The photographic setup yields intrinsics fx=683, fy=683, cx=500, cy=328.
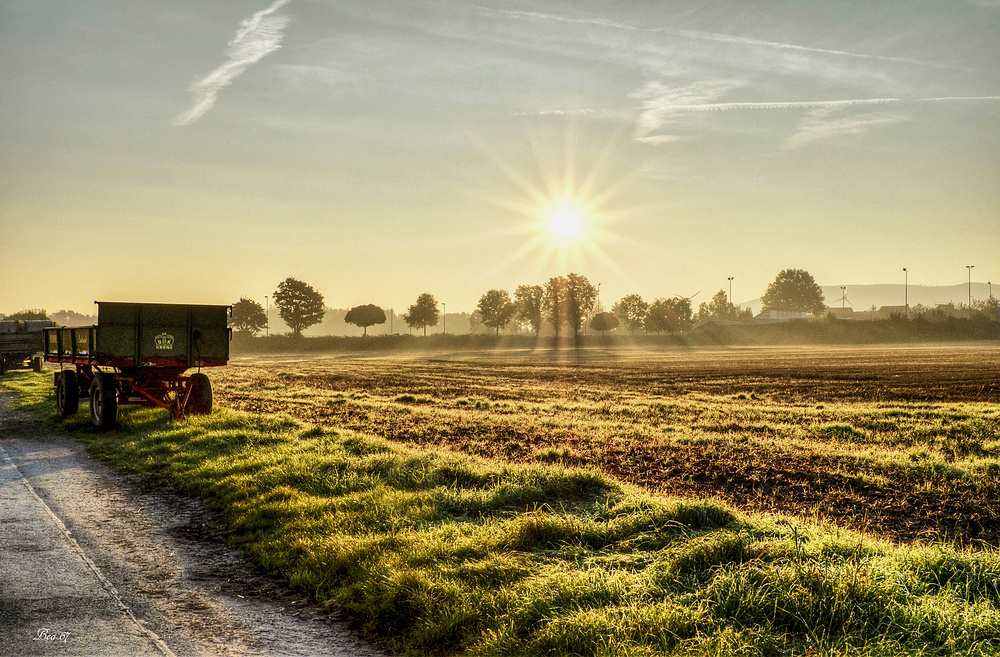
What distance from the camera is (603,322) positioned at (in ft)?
449

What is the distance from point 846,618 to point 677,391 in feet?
88.8

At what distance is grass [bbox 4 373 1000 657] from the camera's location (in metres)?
5.14

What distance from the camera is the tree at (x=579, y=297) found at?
146m

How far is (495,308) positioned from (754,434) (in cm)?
12774

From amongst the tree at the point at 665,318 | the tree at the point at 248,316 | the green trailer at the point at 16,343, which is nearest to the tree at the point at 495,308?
the tree at the point at 665,318

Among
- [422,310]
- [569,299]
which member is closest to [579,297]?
[569,299]

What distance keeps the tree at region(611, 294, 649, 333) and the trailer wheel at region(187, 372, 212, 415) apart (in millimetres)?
150673

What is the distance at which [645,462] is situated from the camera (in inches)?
521

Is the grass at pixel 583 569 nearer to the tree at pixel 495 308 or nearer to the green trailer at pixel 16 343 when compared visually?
the green trailer at pixel 16 343

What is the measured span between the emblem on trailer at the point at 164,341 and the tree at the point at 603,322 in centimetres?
12263

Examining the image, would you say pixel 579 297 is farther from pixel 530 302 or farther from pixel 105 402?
pixel 105 402

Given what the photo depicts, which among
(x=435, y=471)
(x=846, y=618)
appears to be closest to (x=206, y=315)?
(x=435, y=471)

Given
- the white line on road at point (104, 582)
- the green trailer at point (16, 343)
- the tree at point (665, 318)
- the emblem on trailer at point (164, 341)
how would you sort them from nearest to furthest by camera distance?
the white line on road at point (104, 582) < the emblem on trailer at point (164, 341) < the green trailer at point (16, 343) < the tree at point (665, 318)

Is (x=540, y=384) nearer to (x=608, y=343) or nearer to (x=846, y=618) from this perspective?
(x=846, y=618)
